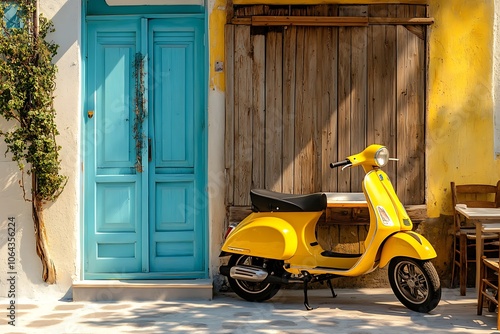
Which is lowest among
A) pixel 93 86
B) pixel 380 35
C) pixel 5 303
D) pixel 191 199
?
pixel 5 303

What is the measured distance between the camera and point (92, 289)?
6766 millimetres

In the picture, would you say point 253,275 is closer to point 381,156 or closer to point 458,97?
point 381,156

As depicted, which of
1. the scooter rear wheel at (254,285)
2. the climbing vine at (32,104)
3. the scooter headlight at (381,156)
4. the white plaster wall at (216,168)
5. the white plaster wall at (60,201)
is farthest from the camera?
the white plaster wall at (216,168)

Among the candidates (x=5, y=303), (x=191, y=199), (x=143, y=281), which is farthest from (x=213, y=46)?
(x=5, y=303)

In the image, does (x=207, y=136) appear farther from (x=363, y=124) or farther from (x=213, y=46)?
(x=363, y=124)

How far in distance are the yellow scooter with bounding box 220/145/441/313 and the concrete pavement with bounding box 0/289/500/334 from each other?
18 cm

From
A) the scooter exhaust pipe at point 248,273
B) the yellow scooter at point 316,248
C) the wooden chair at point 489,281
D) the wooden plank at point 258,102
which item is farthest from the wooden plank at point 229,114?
the wooden chair at point 489,281

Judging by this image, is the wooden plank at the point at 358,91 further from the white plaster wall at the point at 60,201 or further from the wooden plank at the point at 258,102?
the white plaster wall at the point at 60,201

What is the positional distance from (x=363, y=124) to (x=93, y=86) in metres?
2.71

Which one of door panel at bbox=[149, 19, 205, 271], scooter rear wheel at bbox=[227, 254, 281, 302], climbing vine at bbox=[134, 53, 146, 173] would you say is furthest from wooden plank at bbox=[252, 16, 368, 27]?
scooter rear wheel at bbox=[227, 254, 281, 302]

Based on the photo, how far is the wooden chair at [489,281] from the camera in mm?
5554

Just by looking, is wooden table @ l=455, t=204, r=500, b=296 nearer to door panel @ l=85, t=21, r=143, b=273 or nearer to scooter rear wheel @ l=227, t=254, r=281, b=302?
scooter rear wheel @ l=227, t=254, r=281, b=302

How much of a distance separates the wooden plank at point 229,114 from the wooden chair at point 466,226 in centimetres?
218

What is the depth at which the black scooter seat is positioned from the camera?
20.8 feet
